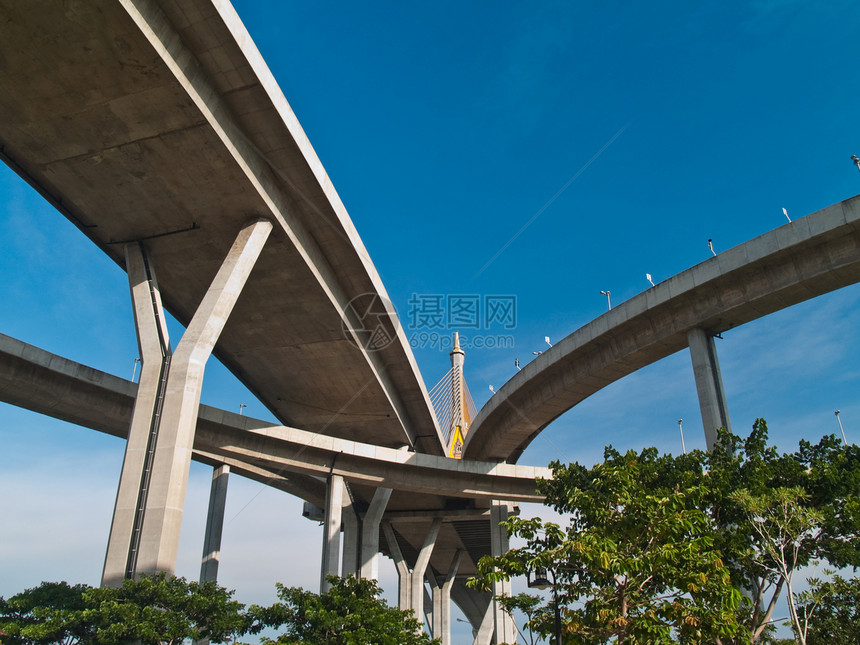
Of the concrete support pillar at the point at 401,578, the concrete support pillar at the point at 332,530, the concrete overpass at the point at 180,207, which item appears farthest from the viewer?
the concrete support pillar at the point at 401,578

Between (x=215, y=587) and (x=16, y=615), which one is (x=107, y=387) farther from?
(x=215, y=587)

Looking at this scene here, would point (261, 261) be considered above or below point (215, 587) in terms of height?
above

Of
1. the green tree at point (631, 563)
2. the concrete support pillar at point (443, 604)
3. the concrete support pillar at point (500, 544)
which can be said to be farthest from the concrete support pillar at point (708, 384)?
the concrete support pillar at point (443, 604)

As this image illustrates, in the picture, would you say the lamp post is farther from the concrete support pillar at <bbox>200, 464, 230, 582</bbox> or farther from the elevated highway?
the concrete support pillar at <bbox>200, 464, 230, 582</bbox>

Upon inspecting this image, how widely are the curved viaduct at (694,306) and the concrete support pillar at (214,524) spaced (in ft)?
41.7

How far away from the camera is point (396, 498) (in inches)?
1610

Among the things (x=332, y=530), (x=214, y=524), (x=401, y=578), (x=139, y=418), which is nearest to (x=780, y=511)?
(x=139, y=418)

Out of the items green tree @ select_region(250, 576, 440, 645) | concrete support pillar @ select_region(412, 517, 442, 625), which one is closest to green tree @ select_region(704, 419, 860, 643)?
green tree @ select_region(250, 576, 440, 645)

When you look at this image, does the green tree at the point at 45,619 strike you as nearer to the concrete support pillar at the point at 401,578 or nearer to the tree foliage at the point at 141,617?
the tree foliage at the point at 141,617

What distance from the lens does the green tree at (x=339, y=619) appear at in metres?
15.7

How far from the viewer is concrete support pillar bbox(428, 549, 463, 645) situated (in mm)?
54656

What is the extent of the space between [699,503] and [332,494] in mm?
18040

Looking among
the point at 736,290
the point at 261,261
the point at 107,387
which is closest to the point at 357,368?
the point at 261,261

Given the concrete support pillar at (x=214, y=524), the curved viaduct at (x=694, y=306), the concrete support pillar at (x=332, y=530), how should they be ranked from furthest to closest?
the concrete support pillar at (x=214, y=524) < the concrete support pillar at (x=332, y=530) < the curved viaduct at (x=694, y=306)
